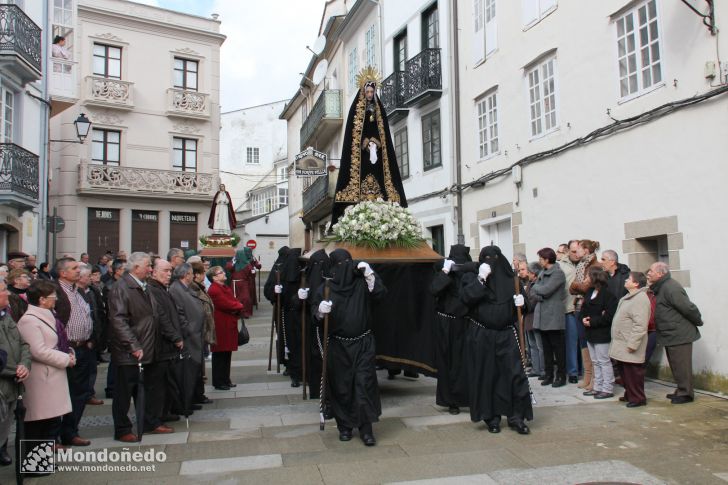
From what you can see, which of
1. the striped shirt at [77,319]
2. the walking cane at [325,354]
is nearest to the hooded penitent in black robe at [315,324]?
the walking cane at [325,354]

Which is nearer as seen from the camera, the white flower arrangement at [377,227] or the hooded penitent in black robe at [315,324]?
the hooded penitent in black robe at [315,324]

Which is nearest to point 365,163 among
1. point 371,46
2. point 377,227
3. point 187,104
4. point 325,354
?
point 377,227

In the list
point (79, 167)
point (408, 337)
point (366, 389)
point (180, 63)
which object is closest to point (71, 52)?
point (79, 167)

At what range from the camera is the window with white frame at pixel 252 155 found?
151ft

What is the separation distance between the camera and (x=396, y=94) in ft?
58.5

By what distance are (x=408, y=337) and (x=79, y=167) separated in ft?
69.1

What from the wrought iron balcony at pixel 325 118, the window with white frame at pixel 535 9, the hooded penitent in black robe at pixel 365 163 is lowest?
the hooded penitent in black robe at pixel 365 163

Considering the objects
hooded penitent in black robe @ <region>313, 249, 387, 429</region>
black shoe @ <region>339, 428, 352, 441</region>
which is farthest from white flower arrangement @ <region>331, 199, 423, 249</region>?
black shoe @ <region>339, 428, 352, 441</region>

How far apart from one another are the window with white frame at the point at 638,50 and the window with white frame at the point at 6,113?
13.2 m

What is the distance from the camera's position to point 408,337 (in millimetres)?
7992

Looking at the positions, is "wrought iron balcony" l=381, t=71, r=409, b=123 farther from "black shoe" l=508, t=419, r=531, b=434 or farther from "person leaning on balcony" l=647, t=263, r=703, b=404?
"black shoe" l=508, t=419, r=531, b=434

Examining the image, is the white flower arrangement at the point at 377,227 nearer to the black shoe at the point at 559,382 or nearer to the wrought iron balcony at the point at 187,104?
the black shoe at the point at 559,382

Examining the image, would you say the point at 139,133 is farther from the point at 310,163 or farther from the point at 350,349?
the point at 350,349

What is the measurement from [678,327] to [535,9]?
7.36 meters
